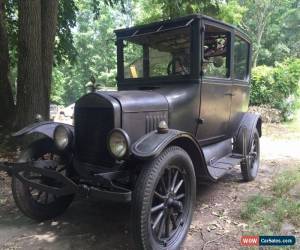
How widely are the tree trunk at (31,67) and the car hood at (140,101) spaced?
304cm

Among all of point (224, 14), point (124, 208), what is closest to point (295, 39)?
point (224, 14)

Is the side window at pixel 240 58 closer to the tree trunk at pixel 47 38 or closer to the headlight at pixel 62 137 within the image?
the headlight at pixel 62 137

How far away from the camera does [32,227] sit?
13.0 feet

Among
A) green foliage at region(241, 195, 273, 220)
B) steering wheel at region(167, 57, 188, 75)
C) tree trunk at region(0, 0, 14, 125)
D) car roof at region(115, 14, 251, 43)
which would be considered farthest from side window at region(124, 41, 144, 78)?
tree trunk at region(0, 0, 14, 125)

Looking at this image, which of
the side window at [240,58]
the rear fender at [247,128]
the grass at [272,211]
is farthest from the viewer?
the rear fender at [247,128]

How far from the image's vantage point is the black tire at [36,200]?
384 centimetres

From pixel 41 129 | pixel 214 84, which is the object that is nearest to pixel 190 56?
pixel 214 84

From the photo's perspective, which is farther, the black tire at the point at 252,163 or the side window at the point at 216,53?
the black tire at the point at 252,163

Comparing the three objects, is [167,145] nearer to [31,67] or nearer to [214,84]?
→ [214,84]

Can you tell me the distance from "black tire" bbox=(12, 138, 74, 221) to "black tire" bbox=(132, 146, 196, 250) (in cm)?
136

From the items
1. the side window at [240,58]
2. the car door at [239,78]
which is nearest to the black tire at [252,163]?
the car door at [239,78]

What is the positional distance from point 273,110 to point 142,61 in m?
8.37

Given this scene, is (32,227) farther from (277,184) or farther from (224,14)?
(224,14)

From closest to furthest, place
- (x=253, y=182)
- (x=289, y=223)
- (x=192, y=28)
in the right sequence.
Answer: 1. (x=289, y=223)
2. (x=192, y=28)
3. (x=253, y=182)
